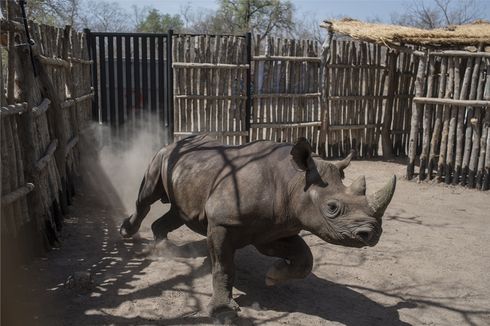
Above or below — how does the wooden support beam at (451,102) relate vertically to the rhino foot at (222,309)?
above

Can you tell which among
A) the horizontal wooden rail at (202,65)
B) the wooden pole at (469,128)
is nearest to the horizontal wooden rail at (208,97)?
the horizontal wooden rail at (202,65)

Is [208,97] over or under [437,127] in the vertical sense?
over

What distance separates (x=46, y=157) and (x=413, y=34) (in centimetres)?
699

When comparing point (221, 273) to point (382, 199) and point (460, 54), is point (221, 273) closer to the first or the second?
point (382, 199)

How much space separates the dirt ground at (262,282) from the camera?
4219 millimetres

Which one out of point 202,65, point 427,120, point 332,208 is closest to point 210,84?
point 202,65

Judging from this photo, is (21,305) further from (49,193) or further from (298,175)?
(298,175)

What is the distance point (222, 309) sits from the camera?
4133mm

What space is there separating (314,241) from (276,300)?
6.00 ft

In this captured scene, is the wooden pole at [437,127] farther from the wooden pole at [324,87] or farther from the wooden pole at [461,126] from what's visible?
the wooden pole at [324,87]

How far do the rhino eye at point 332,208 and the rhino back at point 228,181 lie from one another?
1.58 ft

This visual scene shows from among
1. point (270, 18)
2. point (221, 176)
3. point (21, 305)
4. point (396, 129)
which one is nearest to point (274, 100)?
point (396, 129)

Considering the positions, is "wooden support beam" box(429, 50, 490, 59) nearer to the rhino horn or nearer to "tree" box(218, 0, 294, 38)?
the rhino horn

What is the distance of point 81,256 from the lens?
17.6ft
